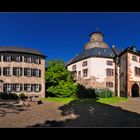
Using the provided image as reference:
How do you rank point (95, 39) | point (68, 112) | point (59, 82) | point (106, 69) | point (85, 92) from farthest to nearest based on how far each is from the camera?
1. point (59, 82)
2. point (106, 69)
3. point (85, 92)
4. point (68, 112)
5. point (95, 39)

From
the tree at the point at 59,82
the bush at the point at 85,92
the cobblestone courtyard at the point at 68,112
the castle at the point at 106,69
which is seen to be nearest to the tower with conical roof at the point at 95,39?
the cobblestone courtyard at the point at 68,112

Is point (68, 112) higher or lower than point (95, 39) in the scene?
lower

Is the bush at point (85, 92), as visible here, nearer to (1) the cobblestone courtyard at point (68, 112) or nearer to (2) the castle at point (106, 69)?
(2) the castle at point (106, 69)

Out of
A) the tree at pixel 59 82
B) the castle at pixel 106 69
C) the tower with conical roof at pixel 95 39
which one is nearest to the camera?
the tower with conical roof at pixel 95 39

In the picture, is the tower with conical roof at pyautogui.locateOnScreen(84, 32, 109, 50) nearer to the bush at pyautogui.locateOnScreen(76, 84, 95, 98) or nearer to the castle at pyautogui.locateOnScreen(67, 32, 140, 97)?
the castle at pyautogui.locateOnScreen(67, 32, 140, 97)

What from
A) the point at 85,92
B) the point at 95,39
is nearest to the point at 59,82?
the point at 85,92

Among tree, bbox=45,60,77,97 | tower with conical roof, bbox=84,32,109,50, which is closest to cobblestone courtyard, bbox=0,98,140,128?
tree, bbox=45,60,77,97

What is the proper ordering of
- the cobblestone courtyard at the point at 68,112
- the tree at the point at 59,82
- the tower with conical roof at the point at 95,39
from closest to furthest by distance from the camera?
the tower with conical roof at the point at 95,39 → the cobblestone courtyard at the point at 68,112 → the tree at the point at 59,82

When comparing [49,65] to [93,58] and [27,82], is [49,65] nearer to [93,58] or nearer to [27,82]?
[27,82]

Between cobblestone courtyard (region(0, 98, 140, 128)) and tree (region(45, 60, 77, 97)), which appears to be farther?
tree (region(45, 60, 77, 97))

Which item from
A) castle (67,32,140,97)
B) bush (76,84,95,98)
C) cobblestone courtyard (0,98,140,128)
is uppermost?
castle (67,32,140,97)

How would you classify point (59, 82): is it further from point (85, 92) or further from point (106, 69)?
point (106, 69)
